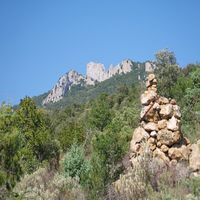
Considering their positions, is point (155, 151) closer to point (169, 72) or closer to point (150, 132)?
point (150, 132)

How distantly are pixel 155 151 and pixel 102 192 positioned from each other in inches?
123

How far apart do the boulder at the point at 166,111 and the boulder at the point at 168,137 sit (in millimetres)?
786

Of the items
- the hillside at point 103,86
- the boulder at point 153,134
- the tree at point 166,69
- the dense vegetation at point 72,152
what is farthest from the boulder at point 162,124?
the hillside at point 103,86

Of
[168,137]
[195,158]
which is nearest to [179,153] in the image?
[168,137]

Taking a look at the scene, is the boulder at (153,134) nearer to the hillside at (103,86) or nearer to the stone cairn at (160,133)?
the stone cairn at (160,133)

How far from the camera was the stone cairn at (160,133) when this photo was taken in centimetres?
1953

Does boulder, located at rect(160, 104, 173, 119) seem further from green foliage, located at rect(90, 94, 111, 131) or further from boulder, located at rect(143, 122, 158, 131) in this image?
green foliage, located at rect(90, 94, 111, 131)

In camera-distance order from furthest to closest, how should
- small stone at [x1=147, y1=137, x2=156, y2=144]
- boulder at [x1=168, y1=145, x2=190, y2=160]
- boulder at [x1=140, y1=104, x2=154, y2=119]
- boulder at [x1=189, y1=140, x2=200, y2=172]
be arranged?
boulder at [x1=140, y1=104, x2=154, y2=119], small stone at [x1=147, y1=137, x2=156, y2=144], boulder at [x1=168, y1=145, x2=190, y2=160], boulder at [x1=189, y1=140, x2=200, y2=172]

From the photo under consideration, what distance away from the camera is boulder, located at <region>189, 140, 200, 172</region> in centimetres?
1803

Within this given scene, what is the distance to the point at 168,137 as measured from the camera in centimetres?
1969

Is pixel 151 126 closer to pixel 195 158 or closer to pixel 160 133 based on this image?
pixel 160 133

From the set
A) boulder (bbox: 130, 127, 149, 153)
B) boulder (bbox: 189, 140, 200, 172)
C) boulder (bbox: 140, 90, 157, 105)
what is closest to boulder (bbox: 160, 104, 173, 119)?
boulder (bbox: 140, 90, 157, 105)

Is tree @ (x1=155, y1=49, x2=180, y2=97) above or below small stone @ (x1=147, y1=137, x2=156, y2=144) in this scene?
above

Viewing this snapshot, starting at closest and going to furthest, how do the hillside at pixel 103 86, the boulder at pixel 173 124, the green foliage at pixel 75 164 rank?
the boulder at pixel 173 124
the green foliage at pixel 75 164
the hillside at pixel 103 86
